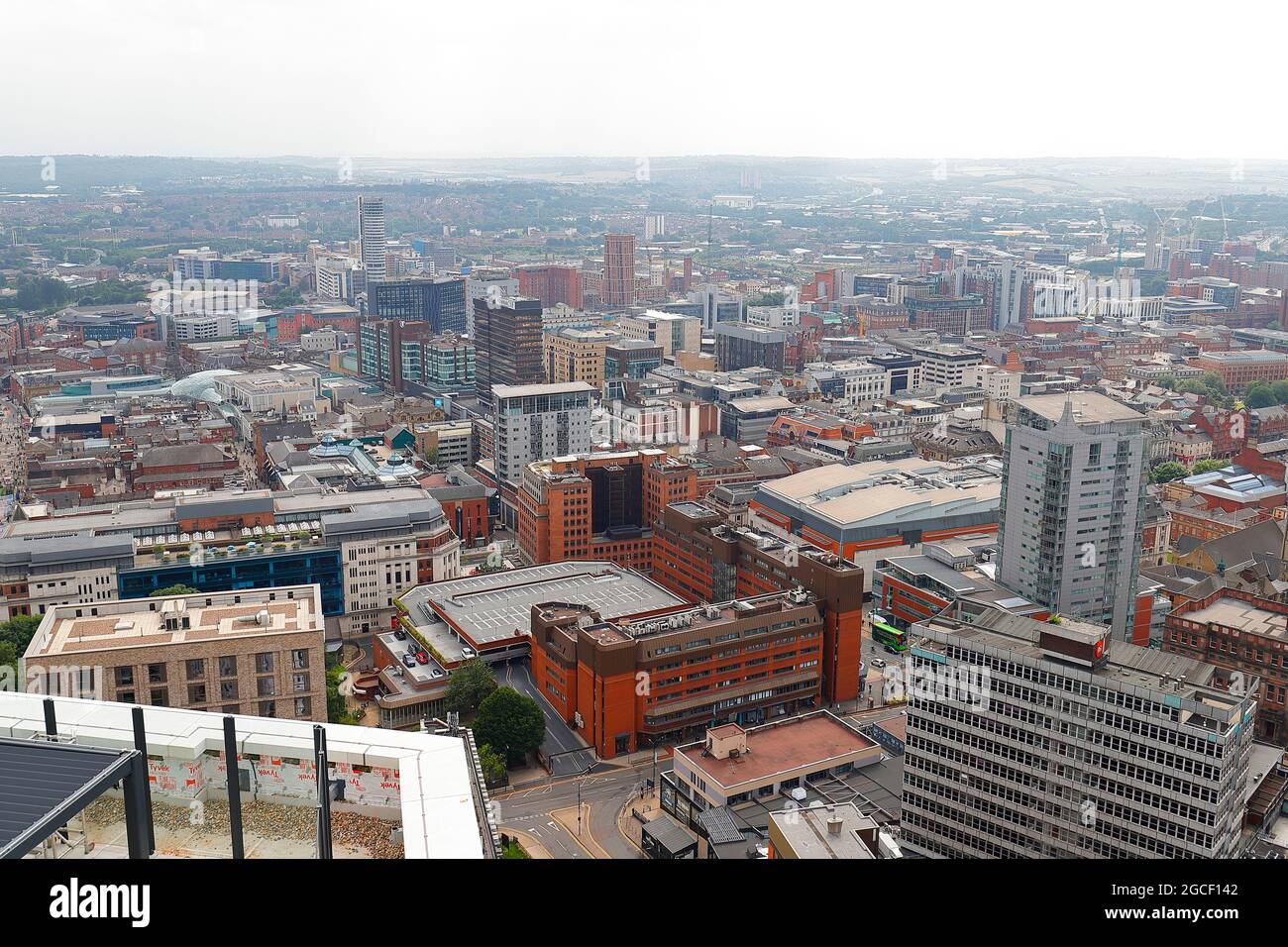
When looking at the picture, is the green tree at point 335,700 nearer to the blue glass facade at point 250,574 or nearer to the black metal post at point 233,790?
the blue glass facade at point 250,574

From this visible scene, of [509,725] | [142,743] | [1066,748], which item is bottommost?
[509,725]

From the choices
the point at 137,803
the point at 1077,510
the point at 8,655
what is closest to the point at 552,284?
the point at 1077,510

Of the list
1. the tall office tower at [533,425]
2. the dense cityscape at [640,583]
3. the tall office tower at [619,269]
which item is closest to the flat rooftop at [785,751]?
the dense cityscape at [640,583]

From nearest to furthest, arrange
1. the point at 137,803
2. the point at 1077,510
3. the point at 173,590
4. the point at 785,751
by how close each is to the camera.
A: 1. the point at 137,803
2. the point at 785,751
3. the point at 173,590
4. the point at 1077,510

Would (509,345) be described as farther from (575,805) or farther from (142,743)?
(142,743)

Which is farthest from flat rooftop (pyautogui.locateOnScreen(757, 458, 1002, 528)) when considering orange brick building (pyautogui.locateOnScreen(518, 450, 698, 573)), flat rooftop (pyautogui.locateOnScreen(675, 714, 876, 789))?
flat rooftop (pyautogui.locateOnScreen(675, 714, 876, 789))

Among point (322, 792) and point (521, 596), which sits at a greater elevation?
point (322, 792)

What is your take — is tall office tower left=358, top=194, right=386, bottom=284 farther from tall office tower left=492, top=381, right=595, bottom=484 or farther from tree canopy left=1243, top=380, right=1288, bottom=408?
tree canopy left=1243, top=380, right=1288, bottom=408
